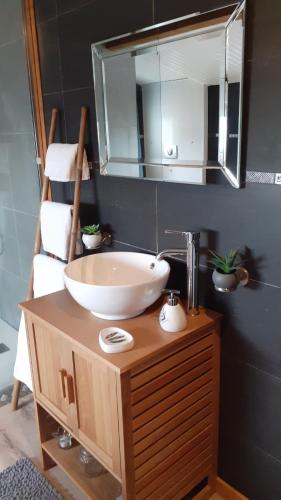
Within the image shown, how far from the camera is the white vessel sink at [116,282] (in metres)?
1.26

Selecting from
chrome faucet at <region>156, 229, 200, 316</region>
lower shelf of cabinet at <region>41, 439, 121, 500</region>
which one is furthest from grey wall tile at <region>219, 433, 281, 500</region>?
chrome faucet at <region>156, 229, 200, 316</region>

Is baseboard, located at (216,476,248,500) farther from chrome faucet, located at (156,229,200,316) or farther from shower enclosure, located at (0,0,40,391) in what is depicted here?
shower enclosure, located at (0,0,40,391)

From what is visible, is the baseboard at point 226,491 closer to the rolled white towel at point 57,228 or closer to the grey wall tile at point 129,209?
the grey wall tile at point 129,209

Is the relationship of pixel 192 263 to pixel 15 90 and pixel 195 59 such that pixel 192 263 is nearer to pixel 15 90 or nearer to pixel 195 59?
pixel 195 59

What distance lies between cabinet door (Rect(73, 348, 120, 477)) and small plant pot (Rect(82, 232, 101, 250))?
61cm

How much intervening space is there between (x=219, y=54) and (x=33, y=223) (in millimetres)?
1523

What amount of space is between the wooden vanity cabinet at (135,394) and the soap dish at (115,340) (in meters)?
0.02

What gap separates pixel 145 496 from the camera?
1.33m

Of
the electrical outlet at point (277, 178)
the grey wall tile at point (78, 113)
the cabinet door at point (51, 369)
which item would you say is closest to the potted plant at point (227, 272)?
the electrical outlet at point (277, 178)

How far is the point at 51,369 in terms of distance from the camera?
1.49m

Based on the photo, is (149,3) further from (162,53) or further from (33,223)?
(33,223)

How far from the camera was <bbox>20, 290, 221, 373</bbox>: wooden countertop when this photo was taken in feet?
3.85

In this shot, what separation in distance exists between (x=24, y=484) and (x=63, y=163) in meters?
1.37

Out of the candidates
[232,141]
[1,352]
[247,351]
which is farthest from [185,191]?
[1,352]
